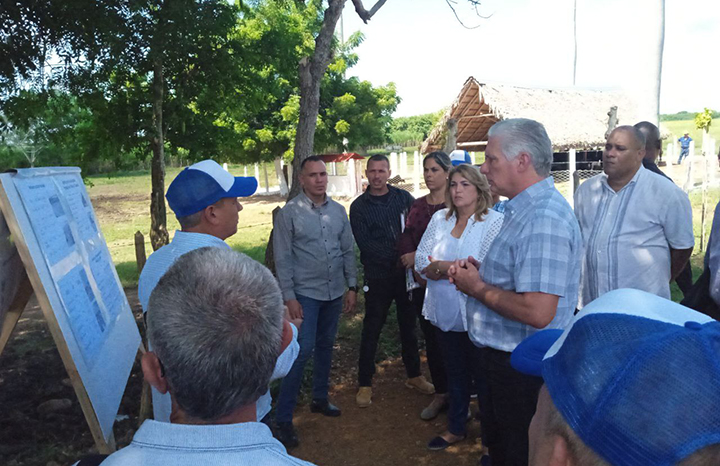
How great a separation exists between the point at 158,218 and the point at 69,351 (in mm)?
6451

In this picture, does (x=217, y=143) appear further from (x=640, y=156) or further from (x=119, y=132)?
(x=640, y=156)

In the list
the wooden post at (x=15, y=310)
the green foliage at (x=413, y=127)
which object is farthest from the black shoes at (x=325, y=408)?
the green foliage at (x=413, y=127)

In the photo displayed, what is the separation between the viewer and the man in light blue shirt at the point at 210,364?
0.99 m

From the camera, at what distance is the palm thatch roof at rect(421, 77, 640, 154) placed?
58.4 feet

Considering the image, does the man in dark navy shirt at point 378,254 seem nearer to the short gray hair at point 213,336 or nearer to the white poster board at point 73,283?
the white poster board at point 73,283

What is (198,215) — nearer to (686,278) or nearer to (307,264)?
(307,264)

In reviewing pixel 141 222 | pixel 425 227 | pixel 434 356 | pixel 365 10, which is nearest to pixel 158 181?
pixel 365 10

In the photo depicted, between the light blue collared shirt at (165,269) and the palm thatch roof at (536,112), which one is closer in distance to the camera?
the light blue collared shirt at (165,269)

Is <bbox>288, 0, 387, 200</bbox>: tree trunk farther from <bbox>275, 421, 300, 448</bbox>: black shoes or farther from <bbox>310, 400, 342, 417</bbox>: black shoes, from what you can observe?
<bbox>275, 421, 300, 448</bbox>: black shoes

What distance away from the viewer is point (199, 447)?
99cm

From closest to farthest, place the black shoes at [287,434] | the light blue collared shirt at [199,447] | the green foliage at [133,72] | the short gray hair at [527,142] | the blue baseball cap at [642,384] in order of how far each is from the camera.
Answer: the blue baseball cap at [642,384]
the light blue collared shirt at [199,447]
the short gray hair at [527,142]
the black shoes at [287,434]
the green foliage at [133,72]

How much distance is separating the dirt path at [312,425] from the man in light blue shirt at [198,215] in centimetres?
211

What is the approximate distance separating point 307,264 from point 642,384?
374 centimetres

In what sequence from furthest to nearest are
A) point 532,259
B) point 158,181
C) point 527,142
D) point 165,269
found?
1. point 158,181
2. point 527,142
3. point 532,259
4. point 165,269
